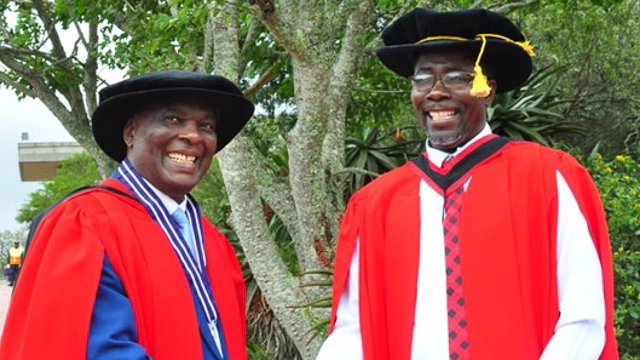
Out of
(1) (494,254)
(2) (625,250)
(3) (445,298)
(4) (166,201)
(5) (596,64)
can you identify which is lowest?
(2) (625,250)

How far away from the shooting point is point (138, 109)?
153 inches

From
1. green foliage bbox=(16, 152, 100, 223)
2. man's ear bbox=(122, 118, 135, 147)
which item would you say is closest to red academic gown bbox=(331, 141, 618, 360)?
man's ear bbox=(122, 118, 135, 147)

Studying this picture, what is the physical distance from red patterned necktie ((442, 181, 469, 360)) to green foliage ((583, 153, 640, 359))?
286 cm

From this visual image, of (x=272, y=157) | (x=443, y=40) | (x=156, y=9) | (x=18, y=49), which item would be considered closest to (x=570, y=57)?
(x=272, y=157)

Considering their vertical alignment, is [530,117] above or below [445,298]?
above

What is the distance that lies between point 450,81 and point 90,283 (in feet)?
4.95

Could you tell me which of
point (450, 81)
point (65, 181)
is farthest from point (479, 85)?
point (65, 181)

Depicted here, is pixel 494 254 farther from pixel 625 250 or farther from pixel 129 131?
pixel 625 250

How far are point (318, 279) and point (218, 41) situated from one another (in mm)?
1852

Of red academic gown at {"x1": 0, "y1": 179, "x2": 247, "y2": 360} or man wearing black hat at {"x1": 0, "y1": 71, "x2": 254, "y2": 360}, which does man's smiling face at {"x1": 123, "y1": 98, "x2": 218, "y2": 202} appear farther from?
red academic gown at {"x1": 0, "y1": 179, "x2": 247, "y2": 360}

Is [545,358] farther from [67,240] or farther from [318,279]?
[318,279]

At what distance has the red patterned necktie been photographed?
3709 millimetres

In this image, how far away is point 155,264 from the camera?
11.9ft

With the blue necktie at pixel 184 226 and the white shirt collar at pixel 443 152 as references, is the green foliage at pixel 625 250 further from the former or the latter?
the blue necktie at pixel 184 226
